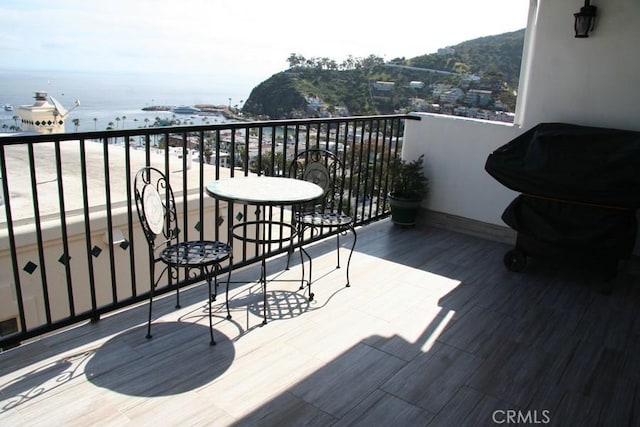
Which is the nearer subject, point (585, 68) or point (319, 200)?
point (319, 200)

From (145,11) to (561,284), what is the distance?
1505 centimetres

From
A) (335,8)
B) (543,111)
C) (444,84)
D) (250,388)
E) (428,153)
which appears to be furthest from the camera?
(335,8)

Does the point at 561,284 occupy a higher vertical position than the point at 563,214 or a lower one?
lower

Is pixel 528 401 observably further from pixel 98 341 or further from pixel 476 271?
pixel 98 341

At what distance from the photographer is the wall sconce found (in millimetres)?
3832

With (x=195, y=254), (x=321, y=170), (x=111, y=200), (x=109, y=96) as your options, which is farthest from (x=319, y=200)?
(x=109, y=96)

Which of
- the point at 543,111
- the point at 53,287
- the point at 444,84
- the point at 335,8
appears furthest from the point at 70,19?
the point at 543,111

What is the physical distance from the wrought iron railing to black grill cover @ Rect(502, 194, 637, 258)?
5.23ft

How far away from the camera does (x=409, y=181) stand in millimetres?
4836

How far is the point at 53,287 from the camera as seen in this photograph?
526 centimetres

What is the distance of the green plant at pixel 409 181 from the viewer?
4824 millimetres

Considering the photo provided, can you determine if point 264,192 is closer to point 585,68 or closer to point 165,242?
point 165,242

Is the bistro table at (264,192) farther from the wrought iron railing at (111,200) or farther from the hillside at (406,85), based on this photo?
the hillside at (406,85)

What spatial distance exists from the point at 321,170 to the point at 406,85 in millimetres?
2533
